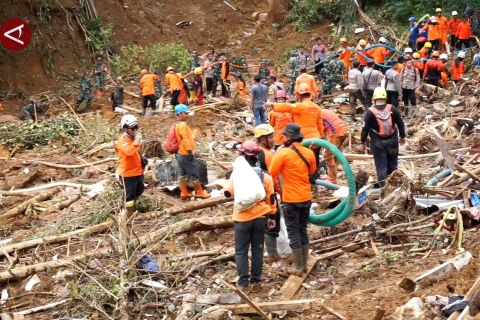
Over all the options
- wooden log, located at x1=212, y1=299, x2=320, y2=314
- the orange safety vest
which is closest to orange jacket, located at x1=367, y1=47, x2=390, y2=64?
the orange safety vest

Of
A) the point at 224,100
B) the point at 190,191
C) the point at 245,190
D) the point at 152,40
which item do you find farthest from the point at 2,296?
the point at 152,40

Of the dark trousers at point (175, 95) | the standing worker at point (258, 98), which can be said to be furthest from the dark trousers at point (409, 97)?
the dark trousers at point (175, 95)

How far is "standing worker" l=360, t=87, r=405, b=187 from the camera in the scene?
947cm

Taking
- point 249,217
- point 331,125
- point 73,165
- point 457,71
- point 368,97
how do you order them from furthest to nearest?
point 457,71
point 368,97
point 73,165
point 331,125
point 249,217

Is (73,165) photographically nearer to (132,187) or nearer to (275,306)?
(132,187)

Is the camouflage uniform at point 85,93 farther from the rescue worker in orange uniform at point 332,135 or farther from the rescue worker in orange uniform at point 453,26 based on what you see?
the rescue worker in orange uniform at point 453,26

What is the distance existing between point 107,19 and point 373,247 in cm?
1979

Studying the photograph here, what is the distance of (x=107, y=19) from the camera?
25.5 metres

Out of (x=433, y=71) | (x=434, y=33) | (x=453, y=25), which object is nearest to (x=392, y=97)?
(x=433, y=71)

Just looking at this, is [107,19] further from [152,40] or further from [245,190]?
[245,190]

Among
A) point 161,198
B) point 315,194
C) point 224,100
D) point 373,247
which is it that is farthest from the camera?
point 224,100

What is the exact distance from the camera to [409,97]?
15.5 meters

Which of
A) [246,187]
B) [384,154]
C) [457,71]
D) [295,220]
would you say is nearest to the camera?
[246,187]

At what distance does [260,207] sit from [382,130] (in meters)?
3.16
